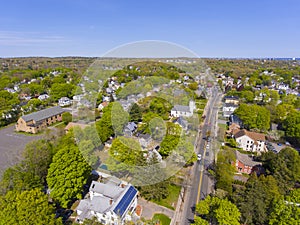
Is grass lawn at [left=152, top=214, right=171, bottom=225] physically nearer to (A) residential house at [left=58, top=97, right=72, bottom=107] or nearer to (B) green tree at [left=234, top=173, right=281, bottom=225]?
(B) green tree at [left=234, top=173, right=281, bottom=225]

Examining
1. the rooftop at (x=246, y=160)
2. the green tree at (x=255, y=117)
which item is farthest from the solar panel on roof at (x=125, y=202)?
the green tree at (x=255, y=117)

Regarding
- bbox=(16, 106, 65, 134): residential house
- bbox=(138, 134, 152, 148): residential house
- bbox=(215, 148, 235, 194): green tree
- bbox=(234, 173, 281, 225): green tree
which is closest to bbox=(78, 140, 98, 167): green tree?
bbox=(138, 134, 152, 148): residential house

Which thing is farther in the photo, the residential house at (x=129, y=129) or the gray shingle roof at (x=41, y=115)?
the gray shingle roof at (x=41, y=115)

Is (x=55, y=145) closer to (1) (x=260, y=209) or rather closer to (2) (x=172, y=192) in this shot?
(2) (x=172, y=192)

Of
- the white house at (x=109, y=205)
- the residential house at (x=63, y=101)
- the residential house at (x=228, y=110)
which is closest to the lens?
the white house at (x=109, y=205)

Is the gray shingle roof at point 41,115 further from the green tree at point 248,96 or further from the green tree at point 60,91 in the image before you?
the green tree at point 248,96

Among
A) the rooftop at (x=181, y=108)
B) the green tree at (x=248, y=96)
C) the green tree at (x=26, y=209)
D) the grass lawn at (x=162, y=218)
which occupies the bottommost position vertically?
the grass lawn at (x=162, y=218)

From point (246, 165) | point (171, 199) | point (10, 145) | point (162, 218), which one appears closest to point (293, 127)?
point (246, 165)
